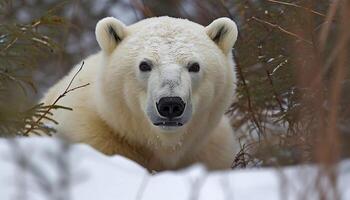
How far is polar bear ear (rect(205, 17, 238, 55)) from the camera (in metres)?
5.32

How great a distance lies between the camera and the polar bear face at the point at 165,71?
4.69 metres

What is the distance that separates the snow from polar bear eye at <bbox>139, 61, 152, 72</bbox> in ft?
5.67

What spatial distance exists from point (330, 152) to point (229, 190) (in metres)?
0.40

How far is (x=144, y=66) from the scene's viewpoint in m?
4.94

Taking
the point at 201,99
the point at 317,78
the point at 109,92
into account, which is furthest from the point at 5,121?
the point at 317,78

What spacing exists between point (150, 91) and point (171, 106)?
0.98ft

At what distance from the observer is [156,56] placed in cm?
491

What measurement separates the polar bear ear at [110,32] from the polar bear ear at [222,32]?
0.58 m

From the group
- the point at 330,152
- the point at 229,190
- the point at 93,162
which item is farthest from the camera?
the point at 93,162

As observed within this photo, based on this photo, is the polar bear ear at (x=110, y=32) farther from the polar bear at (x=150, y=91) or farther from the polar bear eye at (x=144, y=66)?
the polar bear eye at (x=144, y=66)

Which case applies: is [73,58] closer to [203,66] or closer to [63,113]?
[63,113]

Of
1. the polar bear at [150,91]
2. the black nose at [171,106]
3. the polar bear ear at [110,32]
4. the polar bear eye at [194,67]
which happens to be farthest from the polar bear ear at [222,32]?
the black nose at [171,106]

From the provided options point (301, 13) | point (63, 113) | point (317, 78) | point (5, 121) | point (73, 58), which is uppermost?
point (73, 58)

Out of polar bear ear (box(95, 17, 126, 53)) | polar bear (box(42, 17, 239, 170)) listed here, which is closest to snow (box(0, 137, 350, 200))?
polar bear (box(42, 17, 239, 170))
